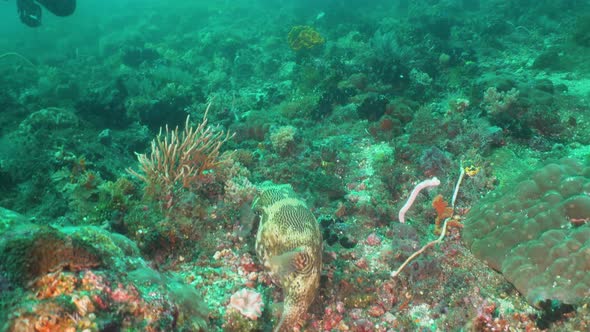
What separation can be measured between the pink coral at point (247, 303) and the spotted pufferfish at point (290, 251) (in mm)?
286

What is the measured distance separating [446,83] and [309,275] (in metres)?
9.20

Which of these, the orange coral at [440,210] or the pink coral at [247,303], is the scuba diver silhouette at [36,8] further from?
the orange coral at [440,210]

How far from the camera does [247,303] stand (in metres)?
3.62

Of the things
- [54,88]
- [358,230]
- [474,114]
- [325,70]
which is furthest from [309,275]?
[54,88]

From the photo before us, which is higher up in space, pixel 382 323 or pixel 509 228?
pixel 509 228

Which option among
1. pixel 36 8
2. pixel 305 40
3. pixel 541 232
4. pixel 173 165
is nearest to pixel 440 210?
pixel 541 232

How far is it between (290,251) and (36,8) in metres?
17.5

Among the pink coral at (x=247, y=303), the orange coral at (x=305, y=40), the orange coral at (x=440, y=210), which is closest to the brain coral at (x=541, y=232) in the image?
the orange coral at (x=440, y=210)

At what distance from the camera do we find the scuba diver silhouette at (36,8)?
1436 cm

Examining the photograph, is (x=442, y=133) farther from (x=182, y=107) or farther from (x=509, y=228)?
(x=182, y=107)

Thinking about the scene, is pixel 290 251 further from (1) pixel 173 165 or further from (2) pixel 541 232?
(2) pixel 541 232

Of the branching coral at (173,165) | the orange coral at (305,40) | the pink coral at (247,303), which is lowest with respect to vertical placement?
the orange coral at (305,40)

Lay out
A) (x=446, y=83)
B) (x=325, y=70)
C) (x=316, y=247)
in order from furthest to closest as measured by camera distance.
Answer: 1. (x=325, y=70)
2. (x=446, y=83)
3. (x=316, y=247)

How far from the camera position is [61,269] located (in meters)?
2.28
